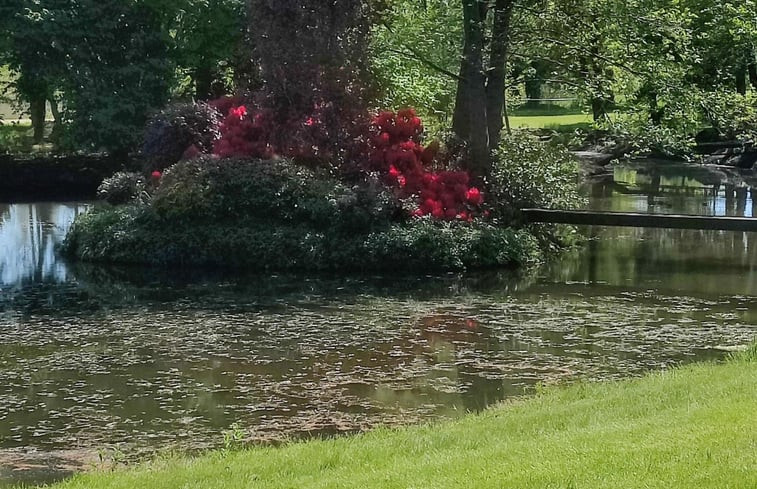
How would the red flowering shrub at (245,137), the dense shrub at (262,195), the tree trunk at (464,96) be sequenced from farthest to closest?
1. the tree trunk at (464,96)
2. the red flowering shrub at (245,137)
3. the dense shrub at (262,195)

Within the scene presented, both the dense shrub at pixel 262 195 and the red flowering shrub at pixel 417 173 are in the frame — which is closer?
the dense shrub at pixel 262 195

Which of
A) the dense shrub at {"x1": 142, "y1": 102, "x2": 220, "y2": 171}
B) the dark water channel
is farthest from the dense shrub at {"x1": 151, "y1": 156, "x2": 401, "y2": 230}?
the dense shrub at {"x1": 142, "y1": 102, "x2": 220, "y2": 171}

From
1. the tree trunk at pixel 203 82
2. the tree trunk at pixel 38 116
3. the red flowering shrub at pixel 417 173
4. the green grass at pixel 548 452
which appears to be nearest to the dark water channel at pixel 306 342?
the green grass at pixel 548 452

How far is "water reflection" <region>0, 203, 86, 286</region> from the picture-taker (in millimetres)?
17172

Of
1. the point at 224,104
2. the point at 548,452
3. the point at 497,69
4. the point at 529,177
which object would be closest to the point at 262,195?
the point at 224,104

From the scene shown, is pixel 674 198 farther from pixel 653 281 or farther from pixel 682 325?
pixel 682 325

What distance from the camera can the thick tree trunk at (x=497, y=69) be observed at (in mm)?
19562

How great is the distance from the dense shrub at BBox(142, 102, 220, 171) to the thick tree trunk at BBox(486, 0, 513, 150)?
5.66 meters

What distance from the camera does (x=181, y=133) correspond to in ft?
69.0

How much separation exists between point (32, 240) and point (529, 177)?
34.1ft

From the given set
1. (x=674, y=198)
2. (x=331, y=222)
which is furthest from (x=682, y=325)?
(x=674, y=198)

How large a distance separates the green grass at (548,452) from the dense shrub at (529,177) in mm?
10491

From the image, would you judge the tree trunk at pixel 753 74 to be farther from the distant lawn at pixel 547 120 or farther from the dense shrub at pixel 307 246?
the dense shrub at pixel 307 246

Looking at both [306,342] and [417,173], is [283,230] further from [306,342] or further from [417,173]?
[306,342]
